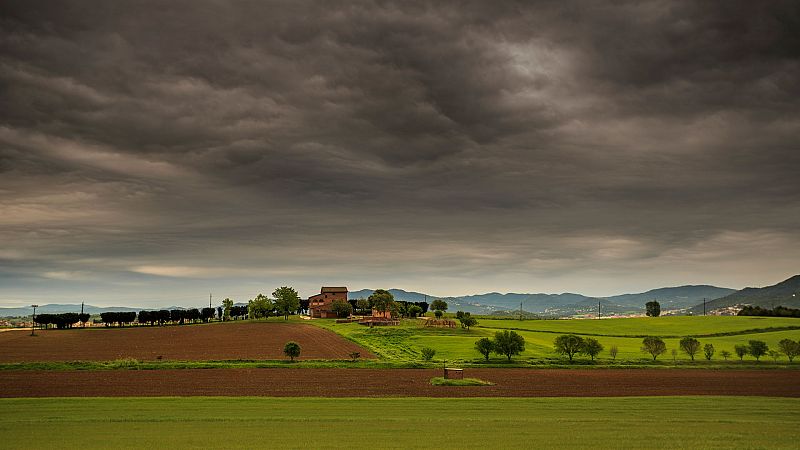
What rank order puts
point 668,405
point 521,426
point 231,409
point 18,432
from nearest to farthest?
point 18,432 < point 521,426 < point 231,409 < point 668,405

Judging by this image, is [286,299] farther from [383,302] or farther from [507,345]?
[507,345]

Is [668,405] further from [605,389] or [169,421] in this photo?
[169,421]

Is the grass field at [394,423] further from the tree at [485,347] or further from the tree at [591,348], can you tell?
the tree at [591,348]

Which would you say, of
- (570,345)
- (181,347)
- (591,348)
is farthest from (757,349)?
(181,347)

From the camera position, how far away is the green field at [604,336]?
88.8 m

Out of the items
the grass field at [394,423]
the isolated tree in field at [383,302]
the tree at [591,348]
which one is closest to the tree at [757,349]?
the tree at [591,348]

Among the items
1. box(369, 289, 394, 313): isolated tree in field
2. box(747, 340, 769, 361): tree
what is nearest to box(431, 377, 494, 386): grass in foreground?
box(747, 340, 769, 361): tree

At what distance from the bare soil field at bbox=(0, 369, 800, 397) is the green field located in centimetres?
1356

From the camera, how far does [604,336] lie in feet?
422

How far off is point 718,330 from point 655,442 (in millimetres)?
124421

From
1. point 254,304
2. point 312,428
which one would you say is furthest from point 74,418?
point 254,304

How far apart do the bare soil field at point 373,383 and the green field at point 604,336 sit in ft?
44.5

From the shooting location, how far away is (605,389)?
190 ft

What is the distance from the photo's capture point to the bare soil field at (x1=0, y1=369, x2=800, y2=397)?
170 feet
